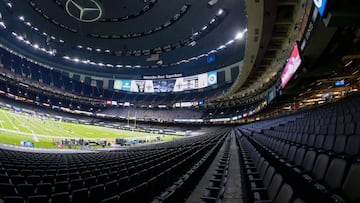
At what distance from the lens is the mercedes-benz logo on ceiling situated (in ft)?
118

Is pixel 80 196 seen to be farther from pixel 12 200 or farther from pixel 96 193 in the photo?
pixel 12 200

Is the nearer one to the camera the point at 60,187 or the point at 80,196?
the point at 80,196

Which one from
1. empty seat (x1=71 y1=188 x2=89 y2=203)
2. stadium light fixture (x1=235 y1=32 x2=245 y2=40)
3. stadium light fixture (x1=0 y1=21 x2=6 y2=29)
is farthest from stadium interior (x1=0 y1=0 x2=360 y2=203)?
stadium light fixture (x1=0 y1=21 x2=6 y2=29)

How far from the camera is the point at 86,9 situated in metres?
36.9

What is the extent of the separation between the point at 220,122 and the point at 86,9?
2849cm

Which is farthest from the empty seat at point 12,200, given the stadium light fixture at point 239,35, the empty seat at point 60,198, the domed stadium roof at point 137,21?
the stadium light fixture at point 239,35

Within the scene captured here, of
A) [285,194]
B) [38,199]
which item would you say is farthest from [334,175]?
[38,199]

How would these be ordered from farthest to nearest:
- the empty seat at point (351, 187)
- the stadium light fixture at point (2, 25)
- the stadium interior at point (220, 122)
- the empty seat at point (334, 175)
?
1. the stadium light fixture at point (2, 25)
2. the stadium interior at point (220, 122)
3. the empty seat at point (334, 175)
4. the empty seat at point (351, 187)

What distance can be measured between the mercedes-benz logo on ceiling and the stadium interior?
212 mm

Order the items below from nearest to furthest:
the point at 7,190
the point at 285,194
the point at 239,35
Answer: the point at 285,194
the point at 7,190
the point at 239,35

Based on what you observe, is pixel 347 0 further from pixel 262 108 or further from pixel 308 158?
pixel 262 108

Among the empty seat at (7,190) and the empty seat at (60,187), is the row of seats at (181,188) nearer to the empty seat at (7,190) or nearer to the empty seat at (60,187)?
the empty seat at (60,187)

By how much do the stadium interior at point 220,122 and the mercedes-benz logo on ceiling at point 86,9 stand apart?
21 cm

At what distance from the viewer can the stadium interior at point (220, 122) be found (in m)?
3.56
